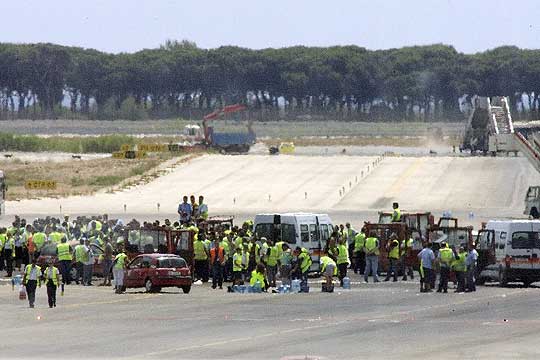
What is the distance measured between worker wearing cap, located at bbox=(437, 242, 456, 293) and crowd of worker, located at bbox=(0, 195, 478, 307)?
1.0 inches

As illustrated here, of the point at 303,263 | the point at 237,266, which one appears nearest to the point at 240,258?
the point at 237,266

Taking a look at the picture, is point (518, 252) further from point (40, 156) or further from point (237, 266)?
point (40, 156)

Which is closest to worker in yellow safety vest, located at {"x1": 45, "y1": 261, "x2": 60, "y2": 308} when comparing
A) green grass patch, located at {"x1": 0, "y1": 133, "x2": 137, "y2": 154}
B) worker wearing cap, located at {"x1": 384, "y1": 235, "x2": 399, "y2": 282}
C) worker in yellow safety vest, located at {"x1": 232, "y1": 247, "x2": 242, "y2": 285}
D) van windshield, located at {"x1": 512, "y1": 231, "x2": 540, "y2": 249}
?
worker in yellow safety vest, located at {"x1": 232, "y1": 247, "x2": 242, "y2": 285}

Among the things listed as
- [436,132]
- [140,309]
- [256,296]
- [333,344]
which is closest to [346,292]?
[256,296]

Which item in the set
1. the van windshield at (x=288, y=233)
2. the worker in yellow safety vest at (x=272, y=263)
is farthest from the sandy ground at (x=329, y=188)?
the worker in yellow safety vest at (x=272, y=263)

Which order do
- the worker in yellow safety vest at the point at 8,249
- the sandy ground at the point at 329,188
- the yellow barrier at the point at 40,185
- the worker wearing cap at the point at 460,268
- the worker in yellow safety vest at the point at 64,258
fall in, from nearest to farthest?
1. the worker wearing cap at the point at 460,268
2. the worker in yellow safety vest at the point at 64,258
3. the worker in yellow safety vest at the point at 8,249
4. the sandy ground at the point at 329,188
5. the yellow barrier at the point at 40,185

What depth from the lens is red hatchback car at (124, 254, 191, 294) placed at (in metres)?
40.5

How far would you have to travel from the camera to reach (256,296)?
39562mm

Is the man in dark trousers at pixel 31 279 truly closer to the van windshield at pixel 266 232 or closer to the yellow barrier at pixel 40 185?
the van windshield at pixel 266 232

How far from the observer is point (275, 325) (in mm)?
31891

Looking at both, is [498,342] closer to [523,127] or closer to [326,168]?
[326,168]

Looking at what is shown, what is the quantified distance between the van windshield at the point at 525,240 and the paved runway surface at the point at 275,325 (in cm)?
114

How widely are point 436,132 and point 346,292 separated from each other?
106057 millimetres

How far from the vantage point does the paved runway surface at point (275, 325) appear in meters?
27.3
